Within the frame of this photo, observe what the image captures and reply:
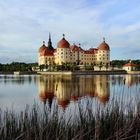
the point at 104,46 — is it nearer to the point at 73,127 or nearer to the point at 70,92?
the point at 70,92

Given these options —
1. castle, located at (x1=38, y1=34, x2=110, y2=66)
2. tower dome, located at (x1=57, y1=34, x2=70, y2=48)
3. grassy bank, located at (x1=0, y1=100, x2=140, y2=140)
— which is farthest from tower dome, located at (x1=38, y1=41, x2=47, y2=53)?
grassy bank, located at (x1=0, y1=100, x2=140, y2=140)

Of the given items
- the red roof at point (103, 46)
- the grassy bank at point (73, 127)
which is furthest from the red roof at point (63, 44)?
the grassy bank at point (73, 127)

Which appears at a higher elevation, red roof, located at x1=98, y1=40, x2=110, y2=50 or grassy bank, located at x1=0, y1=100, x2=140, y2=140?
red roof, located at x1=98, y1=40, x2=110, y2=50

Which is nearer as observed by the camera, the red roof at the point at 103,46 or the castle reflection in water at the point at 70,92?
the castle reflection in water at the point at 70,92

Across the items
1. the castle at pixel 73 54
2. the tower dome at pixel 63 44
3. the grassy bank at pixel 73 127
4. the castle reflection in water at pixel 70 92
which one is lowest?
the castle reflection in water at pixel 70 92

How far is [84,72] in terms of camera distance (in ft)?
234

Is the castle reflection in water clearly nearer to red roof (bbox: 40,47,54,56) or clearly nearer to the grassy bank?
the grassy bank

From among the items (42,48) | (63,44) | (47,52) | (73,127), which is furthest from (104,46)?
(73,127)

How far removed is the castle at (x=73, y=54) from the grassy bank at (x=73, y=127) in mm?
81171

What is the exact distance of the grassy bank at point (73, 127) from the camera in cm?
489

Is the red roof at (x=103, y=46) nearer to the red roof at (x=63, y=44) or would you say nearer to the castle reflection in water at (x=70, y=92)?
the red roof at (x=63, y=44)

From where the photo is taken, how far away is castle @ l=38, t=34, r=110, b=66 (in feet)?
287

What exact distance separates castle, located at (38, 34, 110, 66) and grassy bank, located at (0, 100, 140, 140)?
81.2 m

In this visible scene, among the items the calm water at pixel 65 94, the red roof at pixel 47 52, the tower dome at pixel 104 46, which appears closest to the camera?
the calm water at pixel 65 94
